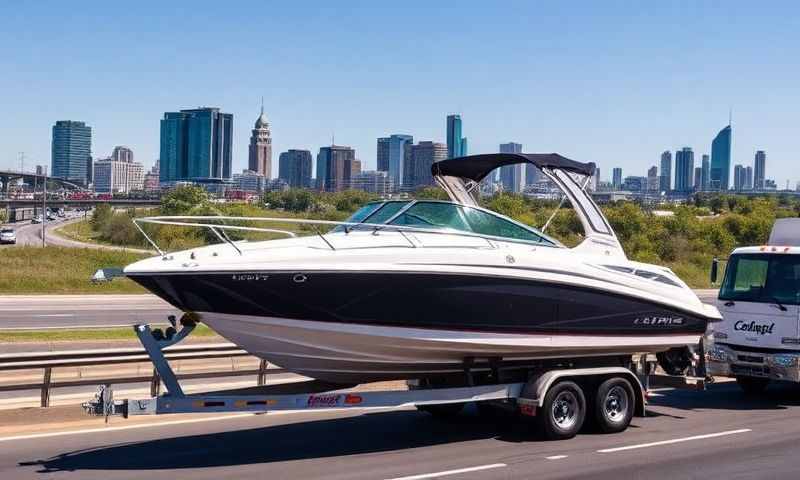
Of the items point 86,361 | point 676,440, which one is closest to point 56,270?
point 86,361

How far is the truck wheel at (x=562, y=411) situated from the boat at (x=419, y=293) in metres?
0.43

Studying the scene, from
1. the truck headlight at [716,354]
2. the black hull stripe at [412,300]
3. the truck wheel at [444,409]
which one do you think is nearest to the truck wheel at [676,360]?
the black hull stripe at [412,300]

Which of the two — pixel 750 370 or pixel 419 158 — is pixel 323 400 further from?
pixel 419 158

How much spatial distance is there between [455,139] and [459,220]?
327ft

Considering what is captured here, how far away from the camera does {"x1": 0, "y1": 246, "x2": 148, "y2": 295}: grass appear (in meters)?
37.6

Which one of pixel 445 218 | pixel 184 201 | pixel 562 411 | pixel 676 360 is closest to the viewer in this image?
pixel 445 218

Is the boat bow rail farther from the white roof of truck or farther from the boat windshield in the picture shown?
the white roof of truck

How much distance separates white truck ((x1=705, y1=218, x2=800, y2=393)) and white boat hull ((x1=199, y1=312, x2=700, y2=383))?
12.4ft

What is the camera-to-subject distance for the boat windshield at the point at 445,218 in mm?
10922

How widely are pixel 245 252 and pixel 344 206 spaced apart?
5093 centimetres

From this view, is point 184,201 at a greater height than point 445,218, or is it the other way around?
point 184,201

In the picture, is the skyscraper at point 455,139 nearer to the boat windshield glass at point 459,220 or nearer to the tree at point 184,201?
the tree at point 184,201

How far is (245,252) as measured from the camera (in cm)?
966

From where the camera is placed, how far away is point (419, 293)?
10016 millimetres
